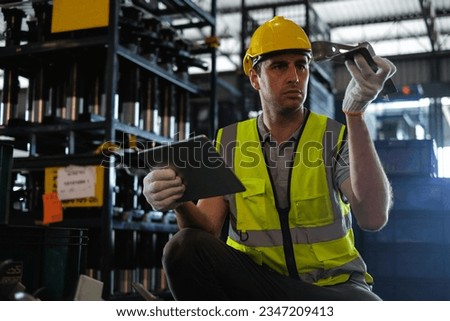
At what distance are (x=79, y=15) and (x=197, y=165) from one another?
2124 millimetres

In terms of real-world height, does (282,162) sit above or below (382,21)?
below

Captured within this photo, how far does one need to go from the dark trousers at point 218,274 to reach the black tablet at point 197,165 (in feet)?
0.92

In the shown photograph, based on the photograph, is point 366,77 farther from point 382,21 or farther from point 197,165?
point 382,21

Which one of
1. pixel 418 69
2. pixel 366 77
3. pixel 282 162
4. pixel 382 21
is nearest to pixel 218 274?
pixel 282 162

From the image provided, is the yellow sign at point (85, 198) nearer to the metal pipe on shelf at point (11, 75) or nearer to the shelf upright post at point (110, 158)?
the shelf upright post at point (110, 158)

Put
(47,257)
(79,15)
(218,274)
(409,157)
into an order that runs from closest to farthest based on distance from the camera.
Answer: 1. (218,274)
2. (47,257)
3. (409,157)
4. (79,15)

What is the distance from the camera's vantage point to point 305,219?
2188 millimetres

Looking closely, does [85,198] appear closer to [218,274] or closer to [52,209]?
[52,209]

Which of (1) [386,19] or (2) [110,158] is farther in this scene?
(1) [386,19]

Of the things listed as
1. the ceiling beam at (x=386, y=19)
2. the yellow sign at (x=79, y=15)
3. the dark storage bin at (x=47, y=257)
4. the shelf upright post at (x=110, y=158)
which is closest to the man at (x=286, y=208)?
the dark storage bin at (x=47, y=257)

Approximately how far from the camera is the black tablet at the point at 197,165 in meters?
1.83

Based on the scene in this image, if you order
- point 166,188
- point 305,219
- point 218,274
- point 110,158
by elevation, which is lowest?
point 218,274

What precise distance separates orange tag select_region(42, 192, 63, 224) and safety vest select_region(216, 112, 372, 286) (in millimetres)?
1577

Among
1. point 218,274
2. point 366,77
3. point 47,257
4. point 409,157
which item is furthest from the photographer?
point 409,157
